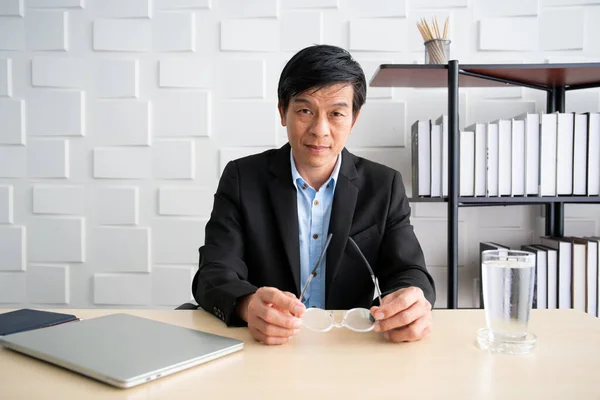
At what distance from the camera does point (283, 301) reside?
0.95 m

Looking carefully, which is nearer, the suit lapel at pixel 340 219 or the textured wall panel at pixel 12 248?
the suit lapel at pixel 340 219

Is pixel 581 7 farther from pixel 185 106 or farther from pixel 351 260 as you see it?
pixel 185 106

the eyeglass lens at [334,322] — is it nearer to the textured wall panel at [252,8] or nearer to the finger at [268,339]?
the finger at [268,339]

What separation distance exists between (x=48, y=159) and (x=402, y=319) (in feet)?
7.13

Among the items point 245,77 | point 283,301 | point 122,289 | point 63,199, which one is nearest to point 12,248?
point 63,199

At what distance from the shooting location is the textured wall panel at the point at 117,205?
250cm

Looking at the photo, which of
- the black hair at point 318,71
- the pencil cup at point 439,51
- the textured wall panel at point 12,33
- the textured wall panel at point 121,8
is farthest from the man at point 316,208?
the textured wall panel at point 12,33

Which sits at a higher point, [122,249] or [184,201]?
[184,201]

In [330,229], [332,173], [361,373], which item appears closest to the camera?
[361,373]

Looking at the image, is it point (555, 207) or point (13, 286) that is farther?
point (13, 286)

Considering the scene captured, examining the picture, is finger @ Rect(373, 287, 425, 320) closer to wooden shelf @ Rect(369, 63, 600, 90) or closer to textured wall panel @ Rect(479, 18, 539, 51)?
wooden shelf @ Rect(369, 63, 600, 90)

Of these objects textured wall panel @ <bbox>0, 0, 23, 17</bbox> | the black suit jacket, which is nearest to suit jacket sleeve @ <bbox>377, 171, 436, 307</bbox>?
the black suit jacket

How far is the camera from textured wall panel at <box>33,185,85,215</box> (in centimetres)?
252

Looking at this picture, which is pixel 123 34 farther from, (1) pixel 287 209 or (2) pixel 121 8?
(1) pixel 287 209
